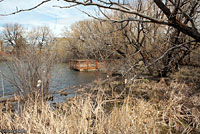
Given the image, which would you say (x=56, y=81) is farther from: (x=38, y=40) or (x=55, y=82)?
(x=38, y=40)

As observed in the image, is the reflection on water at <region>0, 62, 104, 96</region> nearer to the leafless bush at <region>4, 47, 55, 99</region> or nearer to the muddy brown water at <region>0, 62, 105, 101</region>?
the muddy brown water at <region>0, 62, 105, 101</region>

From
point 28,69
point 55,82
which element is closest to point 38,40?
point 28,69

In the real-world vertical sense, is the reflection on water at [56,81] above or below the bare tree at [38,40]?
below

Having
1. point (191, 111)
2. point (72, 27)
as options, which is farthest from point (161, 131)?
point (72, 27)

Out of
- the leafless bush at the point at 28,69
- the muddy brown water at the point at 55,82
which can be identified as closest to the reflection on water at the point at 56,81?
the muddy brown water at the point at 55,82

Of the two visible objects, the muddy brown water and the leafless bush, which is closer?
the leafless bush

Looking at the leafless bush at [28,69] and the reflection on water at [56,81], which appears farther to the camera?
the reflection on water at [56,81]

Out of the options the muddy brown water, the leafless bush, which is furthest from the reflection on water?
the leafless bush

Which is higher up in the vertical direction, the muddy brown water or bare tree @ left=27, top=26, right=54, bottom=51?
bare tree @ left=27, top=26, right=54, bottom=51

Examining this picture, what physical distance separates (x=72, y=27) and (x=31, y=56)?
69.0 ft

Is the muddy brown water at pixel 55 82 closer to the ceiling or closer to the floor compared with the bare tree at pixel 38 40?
closer to the floor

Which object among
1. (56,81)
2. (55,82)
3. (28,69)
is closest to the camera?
(28,69)

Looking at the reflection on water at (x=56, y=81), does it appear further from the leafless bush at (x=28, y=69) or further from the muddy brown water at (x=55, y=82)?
the leafless bush at (x=28, y=69)

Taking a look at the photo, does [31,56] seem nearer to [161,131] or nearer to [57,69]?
[57,69]
